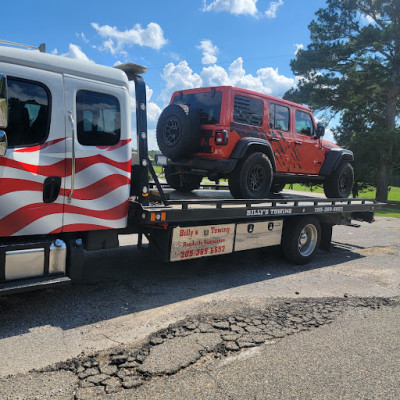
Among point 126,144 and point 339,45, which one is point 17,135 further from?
point 339,45

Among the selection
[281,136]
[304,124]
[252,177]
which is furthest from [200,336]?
[304,124]

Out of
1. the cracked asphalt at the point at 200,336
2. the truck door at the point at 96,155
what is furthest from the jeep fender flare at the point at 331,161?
the truck door at the point at 96,155

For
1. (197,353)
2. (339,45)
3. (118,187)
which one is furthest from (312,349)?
(339,45)

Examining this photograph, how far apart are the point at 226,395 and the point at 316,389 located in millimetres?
719

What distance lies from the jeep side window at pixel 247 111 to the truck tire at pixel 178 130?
2.08 ft

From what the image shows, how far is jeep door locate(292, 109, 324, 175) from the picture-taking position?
7074mm

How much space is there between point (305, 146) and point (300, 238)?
5.97 feet

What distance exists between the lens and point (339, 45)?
1992 centimetres

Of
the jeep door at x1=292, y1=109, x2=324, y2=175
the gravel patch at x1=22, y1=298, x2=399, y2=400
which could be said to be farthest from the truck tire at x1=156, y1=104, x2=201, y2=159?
the gravel patch at x1=22, y1=298, x2=399, y2=400

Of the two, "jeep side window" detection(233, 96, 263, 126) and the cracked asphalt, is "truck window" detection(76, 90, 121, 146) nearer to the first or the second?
the cracked asphalt

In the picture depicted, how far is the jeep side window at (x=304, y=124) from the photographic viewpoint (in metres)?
7.13

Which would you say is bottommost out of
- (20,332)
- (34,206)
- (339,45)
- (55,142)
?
(20,332)

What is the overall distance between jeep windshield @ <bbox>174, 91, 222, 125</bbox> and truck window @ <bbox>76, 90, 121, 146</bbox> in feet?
6.69

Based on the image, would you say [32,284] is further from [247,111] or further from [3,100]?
[247,111]
